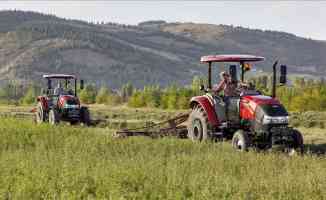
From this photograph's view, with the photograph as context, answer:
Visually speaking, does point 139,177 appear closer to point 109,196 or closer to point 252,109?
point 109,196

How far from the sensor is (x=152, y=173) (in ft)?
28.2

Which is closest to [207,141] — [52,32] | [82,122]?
[82,122]

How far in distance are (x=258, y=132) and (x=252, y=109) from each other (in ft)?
1.81

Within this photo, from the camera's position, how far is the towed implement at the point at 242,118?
12219mm

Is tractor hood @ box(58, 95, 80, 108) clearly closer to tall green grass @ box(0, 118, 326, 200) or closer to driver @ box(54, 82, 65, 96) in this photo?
driver @ box(54, 82, 65, 96)

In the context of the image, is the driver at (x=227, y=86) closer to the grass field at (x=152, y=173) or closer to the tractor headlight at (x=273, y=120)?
the tractor headlight at (x=273, y=120)

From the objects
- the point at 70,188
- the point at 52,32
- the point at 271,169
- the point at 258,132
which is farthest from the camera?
the point at 52,32

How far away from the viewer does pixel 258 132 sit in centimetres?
1241

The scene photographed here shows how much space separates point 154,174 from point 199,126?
6121mm

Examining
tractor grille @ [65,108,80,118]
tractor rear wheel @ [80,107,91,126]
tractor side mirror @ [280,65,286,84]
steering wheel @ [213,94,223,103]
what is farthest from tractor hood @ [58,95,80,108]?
tractor side mirror @ [280,65,286,84]

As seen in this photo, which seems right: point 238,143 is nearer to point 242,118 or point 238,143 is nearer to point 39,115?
point 242,118

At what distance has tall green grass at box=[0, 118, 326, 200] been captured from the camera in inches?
298

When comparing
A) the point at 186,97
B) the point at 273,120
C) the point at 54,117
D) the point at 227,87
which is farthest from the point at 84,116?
the point at 186,97

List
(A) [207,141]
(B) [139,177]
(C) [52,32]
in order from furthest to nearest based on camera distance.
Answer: (C) [52,32] < (A) [207,141] < (B) [139,177]
